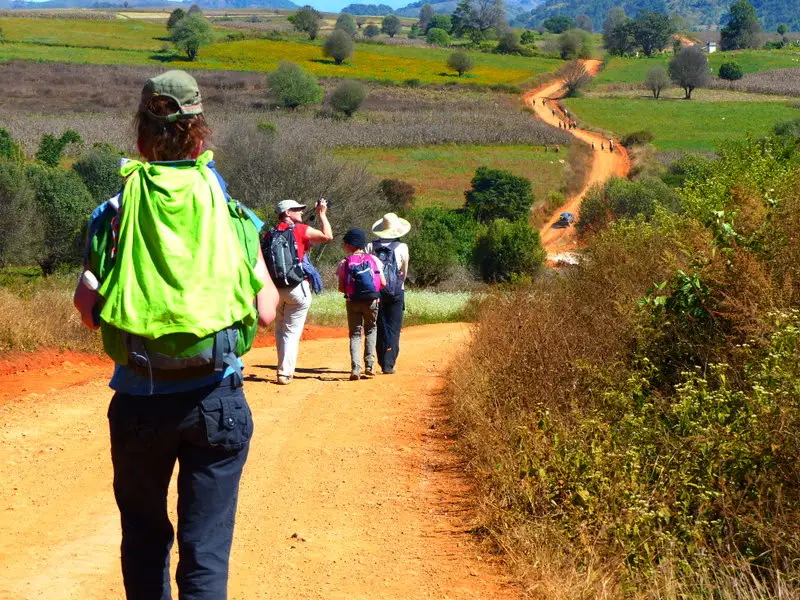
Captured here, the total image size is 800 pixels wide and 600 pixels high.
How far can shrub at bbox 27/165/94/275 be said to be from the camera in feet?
108

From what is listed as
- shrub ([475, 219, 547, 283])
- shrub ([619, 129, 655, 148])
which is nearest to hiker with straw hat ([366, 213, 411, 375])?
shrub ([475, 219, 547, 283])

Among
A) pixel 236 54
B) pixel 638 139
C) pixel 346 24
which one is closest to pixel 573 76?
pixel 236 54

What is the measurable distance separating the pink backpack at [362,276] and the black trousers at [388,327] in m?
0.52

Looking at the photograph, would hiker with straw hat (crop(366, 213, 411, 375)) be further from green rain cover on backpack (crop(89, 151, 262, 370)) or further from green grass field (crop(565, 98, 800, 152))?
green grass field (crop(565, 98, 800, 152))

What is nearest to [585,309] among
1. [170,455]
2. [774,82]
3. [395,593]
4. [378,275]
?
[378,275]

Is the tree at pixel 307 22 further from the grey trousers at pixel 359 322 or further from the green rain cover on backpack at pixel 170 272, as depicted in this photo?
the green rain cover on backpack at pixel 170 272

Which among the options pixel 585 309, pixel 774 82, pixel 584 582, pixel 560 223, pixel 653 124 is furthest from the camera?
pixel 774 82

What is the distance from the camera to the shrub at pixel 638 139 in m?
75.3

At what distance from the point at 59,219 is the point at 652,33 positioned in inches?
5000

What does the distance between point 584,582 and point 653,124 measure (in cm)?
8217

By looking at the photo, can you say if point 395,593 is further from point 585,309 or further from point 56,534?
point 585,309

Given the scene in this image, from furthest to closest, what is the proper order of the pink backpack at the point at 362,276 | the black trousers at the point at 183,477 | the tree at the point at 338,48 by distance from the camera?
1. the tree at the point at 338,48
2. the pink backpack at the point at 362,276
3. the black trousers at the point at 183,477

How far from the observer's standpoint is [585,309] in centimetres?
930

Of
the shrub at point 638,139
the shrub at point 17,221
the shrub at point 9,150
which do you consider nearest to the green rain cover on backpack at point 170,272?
the shrub at point 17,221
